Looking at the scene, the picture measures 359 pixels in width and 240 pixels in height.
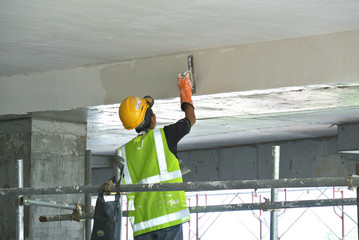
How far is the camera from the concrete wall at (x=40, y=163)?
30.5ft

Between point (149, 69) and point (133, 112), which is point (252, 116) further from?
point (133, 112)

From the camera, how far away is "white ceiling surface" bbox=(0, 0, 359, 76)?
591 centimetres

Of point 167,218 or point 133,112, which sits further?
point 133,112

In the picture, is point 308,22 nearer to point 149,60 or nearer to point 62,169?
point 149,60

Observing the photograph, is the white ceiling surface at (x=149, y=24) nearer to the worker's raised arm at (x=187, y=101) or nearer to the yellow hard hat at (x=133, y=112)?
the worker's raised arm at (x=187, y=101)

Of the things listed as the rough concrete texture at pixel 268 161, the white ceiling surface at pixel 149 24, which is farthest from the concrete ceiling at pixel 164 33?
the rough concrete texture at pixel 268 161

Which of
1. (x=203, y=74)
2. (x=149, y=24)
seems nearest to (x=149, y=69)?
(x=203, y=74)

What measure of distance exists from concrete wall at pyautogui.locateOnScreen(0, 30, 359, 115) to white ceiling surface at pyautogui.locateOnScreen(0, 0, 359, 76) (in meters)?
0.14

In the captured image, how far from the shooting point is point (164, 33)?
683 centimetres

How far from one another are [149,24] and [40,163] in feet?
12.2

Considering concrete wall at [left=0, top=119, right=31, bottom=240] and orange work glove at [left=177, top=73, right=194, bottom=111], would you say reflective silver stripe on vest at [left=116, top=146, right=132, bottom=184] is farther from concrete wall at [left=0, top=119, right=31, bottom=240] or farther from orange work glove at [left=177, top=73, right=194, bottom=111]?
Result: concrete wall at [left=0, top=119, right=31, bottom=240]

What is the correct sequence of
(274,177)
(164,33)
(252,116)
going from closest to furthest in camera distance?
(164,33) < (274,177) < (252,116)

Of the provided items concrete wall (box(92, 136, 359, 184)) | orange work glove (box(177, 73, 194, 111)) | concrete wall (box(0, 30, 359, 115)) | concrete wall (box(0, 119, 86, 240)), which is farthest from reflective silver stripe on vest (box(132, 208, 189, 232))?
concrete wall (box(92, 136, 359, 184))

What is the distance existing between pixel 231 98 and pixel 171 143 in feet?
9.57
